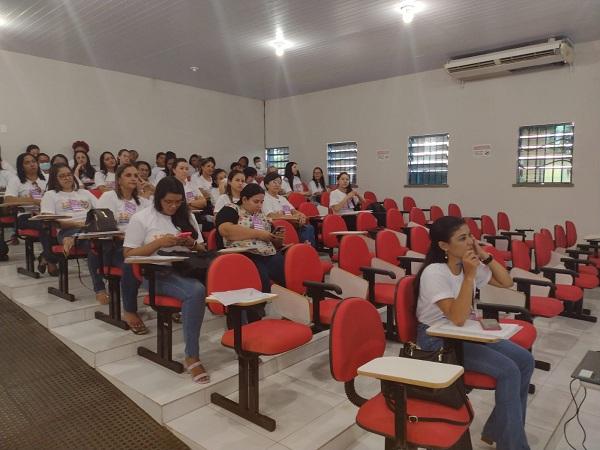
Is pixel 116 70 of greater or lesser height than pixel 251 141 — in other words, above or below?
above

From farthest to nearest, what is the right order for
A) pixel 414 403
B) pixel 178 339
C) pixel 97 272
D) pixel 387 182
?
pixel 387 182
pixel 97 272
pixel 178 339
pixel 414 403

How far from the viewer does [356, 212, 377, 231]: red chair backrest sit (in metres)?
4.88

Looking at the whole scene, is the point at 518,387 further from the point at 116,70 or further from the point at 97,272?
the point at 116,70

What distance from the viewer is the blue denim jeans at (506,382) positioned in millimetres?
1713

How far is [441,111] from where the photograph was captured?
7547 mm

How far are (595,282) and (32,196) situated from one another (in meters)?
5.88

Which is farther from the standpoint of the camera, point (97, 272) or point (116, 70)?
point (116, 70)

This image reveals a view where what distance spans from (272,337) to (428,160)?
21.7 ft

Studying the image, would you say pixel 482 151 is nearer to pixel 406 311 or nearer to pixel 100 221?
pixel 406 311

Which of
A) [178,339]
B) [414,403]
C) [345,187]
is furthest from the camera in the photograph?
[345,187]

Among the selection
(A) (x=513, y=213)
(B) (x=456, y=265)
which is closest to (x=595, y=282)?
(B) (x=456, y=265)

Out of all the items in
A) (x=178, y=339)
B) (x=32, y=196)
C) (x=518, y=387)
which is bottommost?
(x=178, y=339)

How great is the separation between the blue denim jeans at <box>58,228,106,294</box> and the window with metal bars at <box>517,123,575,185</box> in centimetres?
629

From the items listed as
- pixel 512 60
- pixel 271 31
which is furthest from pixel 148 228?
pixel 512 60
